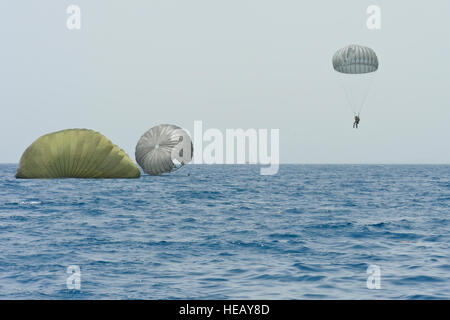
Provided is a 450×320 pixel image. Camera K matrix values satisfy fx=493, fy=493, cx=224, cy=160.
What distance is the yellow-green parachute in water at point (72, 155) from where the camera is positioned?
4962cm

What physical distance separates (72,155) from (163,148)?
11.6 metres

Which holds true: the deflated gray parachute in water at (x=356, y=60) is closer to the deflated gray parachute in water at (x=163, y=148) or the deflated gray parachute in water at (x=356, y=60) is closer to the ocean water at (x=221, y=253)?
the ocean water at (x=221, y=253)

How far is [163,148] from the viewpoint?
58.1 meters

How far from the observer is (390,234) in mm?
18938

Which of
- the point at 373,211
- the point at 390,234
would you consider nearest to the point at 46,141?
the point at 373,211

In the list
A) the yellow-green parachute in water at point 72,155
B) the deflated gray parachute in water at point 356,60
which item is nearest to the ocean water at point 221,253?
the deflated gray parachute in water at point 356,60

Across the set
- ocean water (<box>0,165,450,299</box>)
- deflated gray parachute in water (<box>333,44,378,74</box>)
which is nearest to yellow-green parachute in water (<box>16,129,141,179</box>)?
ocean water (<box>0,165,450,299</box>)

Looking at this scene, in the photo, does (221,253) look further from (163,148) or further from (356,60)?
(163,148)

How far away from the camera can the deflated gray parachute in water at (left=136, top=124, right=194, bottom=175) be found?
190 feet

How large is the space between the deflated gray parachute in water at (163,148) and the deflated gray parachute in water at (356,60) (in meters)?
24.2

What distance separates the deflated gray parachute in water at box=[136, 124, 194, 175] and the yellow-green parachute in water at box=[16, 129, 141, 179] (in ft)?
22.1

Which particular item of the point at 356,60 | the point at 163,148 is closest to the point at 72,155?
the point at 163,148

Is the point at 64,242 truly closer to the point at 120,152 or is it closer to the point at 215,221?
the point at 215,221
